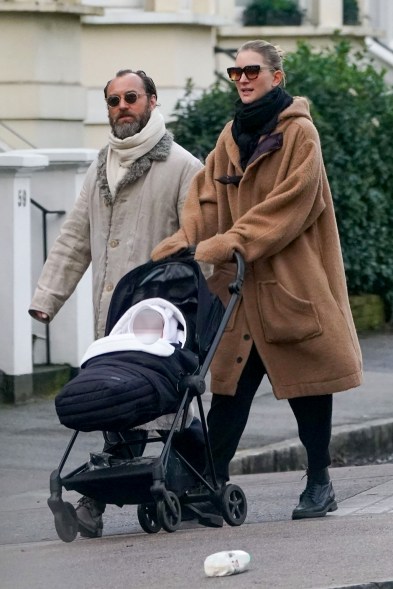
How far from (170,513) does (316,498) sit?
0.90 meters

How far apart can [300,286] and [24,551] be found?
148cm

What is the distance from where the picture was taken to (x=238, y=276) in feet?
22.1

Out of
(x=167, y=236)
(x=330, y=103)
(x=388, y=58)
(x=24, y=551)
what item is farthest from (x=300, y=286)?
Result: (x=388, y=58)

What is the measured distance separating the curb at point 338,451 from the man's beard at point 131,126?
8.86ft

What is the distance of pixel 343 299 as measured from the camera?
23.3 ft

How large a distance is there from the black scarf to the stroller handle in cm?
46

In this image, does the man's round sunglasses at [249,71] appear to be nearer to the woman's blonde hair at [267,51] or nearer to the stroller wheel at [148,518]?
the woman's blonde hair at [267,51]

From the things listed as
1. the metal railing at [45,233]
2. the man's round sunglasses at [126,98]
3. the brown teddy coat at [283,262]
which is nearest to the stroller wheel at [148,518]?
the brown teddy coat at [283,262]

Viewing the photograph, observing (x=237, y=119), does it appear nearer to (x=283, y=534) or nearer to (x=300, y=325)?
(x=300, y=325)

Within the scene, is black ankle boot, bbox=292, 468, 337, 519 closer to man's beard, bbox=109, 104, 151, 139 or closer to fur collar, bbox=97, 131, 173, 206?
fur collar, bbox=97, 131, 173, 206

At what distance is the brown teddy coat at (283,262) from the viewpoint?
690 cm

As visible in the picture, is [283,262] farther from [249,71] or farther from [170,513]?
[170,513]

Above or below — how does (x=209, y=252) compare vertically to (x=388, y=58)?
below

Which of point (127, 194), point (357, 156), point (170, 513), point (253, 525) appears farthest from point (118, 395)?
point (357, 156)
